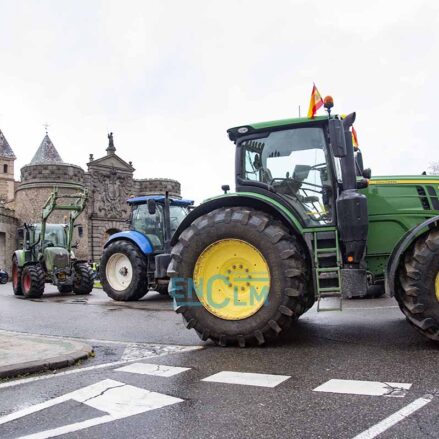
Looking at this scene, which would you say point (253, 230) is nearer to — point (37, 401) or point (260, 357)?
point (260, 357)

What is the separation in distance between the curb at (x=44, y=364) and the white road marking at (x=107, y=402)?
0.90 m

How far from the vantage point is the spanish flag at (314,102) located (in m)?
5.59

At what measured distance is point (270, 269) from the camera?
5289mm

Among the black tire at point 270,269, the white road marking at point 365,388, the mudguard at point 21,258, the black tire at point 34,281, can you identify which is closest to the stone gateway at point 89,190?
the mudguard at point 21,258

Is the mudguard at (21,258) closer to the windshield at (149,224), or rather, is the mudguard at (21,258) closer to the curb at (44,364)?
the windshield at (149,224)

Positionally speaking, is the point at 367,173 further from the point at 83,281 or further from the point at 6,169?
the point at 6,169

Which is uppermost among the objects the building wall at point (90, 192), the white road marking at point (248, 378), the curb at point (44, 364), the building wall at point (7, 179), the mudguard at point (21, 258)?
the building wall at point (7, 179)

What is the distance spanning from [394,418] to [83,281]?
13.5 meters

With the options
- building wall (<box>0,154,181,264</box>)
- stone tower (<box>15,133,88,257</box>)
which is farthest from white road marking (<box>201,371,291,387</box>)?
stone tower (<box>15,133,88,257</box>)

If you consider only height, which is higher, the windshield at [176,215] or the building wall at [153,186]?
the building wall at [153,186]

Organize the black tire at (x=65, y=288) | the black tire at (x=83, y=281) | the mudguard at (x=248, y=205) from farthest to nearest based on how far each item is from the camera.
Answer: the black tire at (x=65, y=288) < the black tire at (x=83, y=281) < the mudguard at (x=248, y=205)

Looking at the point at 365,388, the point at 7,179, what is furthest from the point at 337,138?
the point at 7,179

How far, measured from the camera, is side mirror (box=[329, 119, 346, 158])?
5172 millimetres

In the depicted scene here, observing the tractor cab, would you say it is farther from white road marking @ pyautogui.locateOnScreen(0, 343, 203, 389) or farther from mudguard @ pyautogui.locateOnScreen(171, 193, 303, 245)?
white road marking @ pyautogui.locateOnScreen(0, 343, 203, 389)
